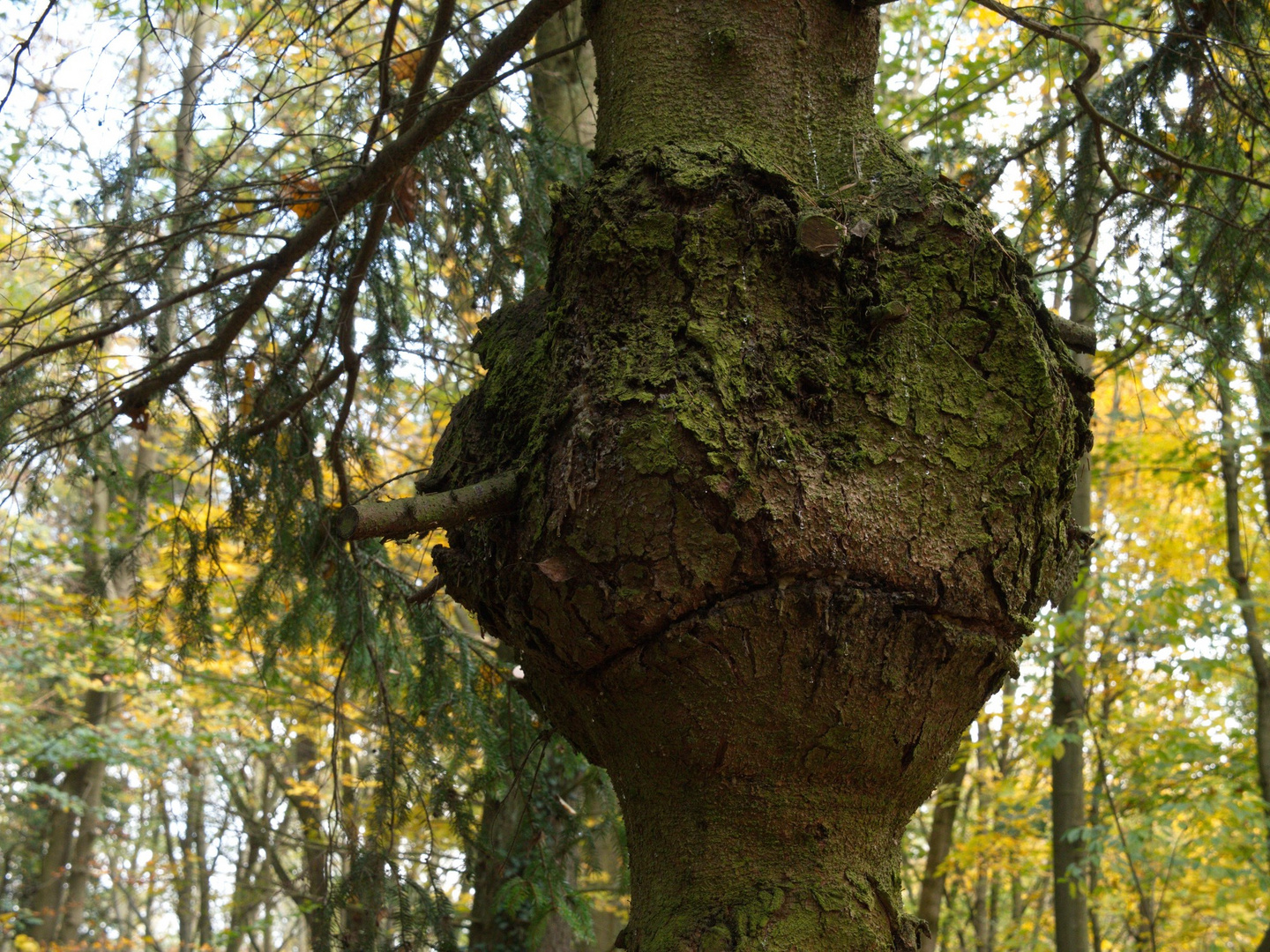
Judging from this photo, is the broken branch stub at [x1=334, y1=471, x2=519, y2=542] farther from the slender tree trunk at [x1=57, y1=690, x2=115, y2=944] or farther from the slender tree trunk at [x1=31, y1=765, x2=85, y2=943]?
the slender tree trunk at [x1=31, y1=765, x2=85, y2=943]

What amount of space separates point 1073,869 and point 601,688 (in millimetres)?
6163

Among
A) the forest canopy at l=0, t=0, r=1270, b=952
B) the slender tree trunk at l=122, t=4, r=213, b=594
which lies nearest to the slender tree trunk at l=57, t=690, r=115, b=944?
the forest canopy at l=0, t=0, r=1270, b=952

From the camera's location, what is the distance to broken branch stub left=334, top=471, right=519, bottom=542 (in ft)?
4.48

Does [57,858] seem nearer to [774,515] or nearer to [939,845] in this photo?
[939,845]

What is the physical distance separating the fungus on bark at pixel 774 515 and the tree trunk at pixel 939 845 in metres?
7.67

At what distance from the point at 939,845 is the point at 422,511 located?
9.07m

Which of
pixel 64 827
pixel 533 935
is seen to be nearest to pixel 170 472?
pixel 533 935

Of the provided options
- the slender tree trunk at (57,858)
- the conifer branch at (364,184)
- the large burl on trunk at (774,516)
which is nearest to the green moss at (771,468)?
the large burl on trunk at (774,516)

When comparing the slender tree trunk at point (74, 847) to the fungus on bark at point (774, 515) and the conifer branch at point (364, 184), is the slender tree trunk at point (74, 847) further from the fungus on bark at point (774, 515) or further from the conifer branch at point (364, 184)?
the fungus on bark at point (774, 515)

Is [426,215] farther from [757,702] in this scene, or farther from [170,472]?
[757,702]

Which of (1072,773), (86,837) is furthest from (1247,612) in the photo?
(86,837)

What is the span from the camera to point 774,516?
1.27 m

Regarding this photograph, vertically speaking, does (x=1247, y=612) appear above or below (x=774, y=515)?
above

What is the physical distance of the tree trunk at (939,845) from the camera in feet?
28.6
